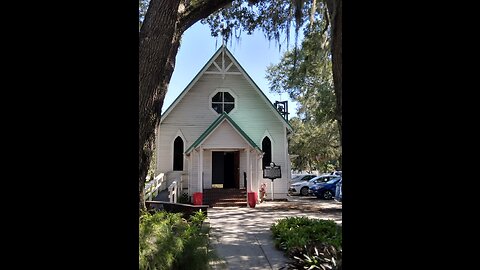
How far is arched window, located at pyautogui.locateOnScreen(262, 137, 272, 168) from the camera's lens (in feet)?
62.4

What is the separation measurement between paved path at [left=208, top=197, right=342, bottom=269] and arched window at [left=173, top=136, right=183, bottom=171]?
3.81m

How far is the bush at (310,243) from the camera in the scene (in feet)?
18.5

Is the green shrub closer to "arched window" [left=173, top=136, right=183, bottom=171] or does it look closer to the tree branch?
"arched window" [left=173, top=136, right=183, bottom=171]

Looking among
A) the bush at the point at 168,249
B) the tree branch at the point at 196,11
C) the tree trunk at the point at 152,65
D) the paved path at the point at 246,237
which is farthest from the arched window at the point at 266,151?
the bush at the point at 168,249

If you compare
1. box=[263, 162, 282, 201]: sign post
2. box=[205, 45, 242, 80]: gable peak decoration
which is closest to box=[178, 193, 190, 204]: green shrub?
box=[263, 162, 282, 201]: sign post

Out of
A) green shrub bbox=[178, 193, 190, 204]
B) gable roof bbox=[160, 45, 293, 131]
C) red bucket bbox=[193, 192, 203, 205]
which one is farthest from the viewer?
gable roof bbox=[160, 45, 293, 131]

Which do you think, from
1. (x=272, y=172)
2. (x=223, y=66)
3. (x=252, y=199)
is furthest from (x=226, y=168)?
(x=223, y=66)

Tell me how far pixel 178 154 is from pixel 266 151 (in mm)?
4554

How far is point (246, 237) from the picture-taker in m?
8.92
